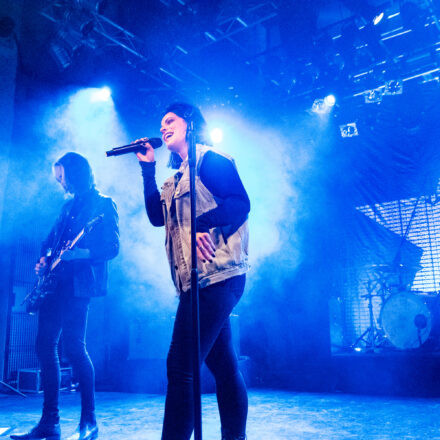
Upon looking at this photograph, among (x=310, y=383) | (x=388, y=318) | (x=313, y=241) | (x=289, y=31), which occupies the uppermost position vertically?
(x=289, y=31)

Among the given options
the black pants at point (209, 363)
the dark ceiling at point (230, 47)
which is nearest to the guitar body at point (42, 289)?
the black pants at point (209, 363)

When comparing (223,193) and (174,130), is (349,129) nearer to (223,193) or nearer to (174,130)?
(174,130)

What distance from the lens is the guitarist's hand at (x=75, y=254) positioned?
286cm

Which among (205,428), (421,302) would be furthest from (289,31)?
(205,428)

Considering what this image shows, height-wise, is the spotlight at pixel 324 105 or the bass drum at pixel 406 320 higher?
the spotlight at pixel 324 105

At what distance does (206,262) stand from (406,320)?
5.02 m

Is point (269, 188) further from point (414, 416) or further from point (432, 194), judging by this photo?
point (414, 416)

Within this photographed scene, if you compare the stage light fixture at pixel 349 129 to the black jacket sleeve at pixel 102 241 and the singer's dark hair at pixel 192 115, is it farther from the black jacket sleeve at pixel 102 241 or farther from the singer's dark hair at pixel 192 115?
the singer's dark hair at pixel 192 115

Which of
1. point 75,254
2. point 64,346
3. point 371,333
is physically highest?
point 75,254

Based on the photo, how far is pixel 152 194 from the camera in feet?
6.57

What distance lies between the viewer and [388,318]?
612 cm

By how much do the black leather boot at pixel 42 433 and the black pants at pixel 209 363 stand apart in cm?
140

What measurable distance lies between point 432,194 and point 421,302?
1.47 m

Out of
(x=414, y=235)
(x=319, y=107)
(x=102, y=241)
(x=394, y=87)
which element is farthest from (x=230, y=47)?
(x=102, y=241)
